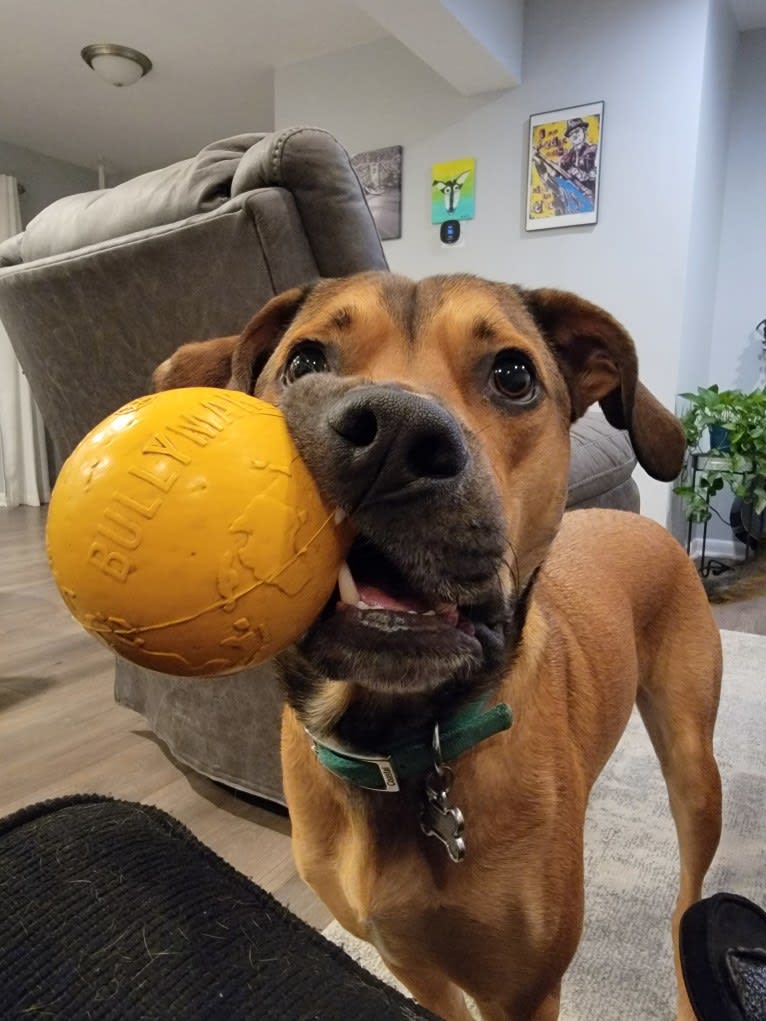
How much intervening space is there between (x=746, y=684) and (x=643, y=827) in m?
1.25

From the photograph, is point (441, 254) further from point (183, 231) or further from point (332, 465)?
point (332, 465)

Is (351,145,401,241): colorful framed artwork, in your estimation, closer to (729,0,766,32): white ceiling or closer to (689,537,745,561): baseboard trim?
(729,0,766,32): white ceiling

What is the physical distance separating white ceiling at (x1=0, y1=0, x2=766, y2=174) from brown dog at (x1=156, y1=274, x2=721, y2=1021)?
3451 mm

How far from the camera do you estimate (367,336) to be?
1.04 m

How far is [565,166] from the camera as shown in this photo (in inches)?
175

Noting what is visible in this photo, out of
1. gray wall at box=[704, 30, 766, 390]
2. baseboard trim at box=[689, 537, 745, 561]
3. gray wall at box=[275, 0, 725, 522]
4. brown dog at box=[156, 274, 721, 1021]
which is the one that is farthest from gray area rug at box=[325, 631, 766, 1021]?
gray wall at box=[704, 30, 766, 390]

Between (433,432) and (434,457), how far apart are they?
0.03 metres

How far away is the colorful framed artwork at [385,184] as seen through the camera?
504cm

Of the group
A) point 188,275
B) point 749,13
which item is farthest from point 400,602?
point 749,13

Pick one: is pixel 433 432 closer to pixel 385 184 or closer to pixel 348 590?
pixel 348 590

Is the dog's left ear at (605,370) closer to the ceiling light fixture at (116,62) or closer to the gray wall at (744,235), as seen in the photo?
the gray wall at (744,235)

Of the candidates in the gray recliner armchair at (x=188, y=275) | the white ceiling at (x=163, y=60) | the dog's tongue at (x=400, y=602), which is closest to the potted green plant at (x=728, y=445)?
the white ceiling at (x=163, y=60)

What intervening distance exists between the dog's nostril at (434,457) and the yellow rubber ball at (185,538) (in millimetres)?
102

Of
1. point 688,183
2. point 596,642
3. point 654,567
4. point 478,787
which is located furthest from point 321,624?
point 688,183
